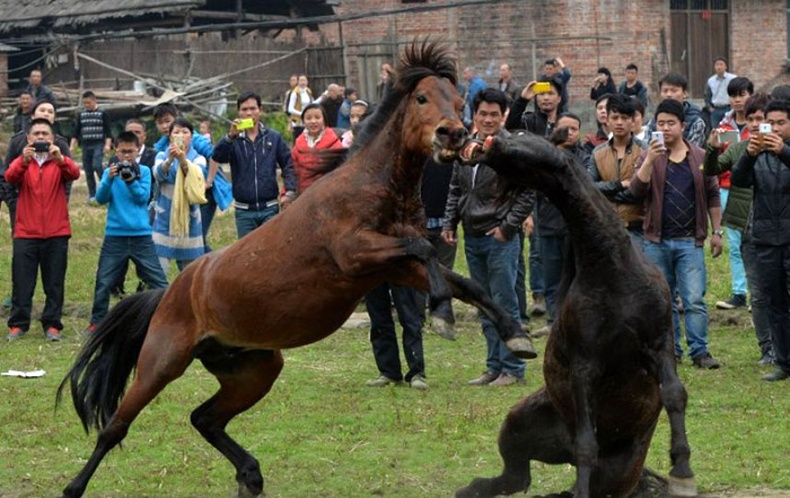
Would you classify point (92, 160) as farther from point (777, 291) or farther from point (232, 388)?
point (232, 388)

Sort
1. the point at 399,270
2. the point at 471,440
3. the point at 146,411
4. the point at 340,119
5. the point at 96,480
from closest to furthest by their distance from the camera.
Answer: the point at 399,270 → the point at 96,480 → the point at 471,440 → the point at 146,411 → the point at 340,119

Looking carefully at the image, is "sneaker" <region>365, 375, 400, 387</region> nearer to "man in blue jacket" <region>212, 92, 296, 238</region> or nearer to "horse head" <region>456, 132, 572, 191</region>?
"man in blue jacket" <region>212, 92, 296, 238</region>

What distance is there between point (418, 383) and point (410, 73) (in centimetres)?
416

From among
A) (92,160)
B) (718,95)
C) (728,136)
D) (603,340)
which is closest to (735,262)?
(728,136)

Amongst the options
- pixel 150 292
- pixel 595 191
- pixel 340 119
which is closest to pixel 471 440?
pixel 150 292

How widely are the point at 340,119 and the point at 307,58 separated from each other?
11.2m


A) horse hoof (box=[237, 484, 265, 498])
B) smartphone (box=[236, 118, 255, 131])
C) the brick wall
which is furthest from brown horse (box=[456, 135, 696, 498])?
the brick wall

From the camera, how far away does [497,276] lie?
10.4 m

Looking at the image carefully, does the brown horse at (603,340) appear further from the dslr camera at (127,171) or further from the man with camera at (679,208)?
the dslr camera at (127,171)

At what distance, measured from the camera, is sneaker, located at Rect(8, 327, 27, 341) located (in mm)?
13352

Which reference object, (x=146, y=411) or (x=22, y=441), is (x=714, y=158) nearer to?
(x=146, y=411)

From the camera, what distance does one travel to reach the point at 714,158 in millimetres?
10289

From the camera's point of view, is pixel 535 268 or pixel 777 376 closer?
pixel 777 376

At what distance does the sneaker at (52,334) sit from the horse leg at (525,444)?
23.0 ft
